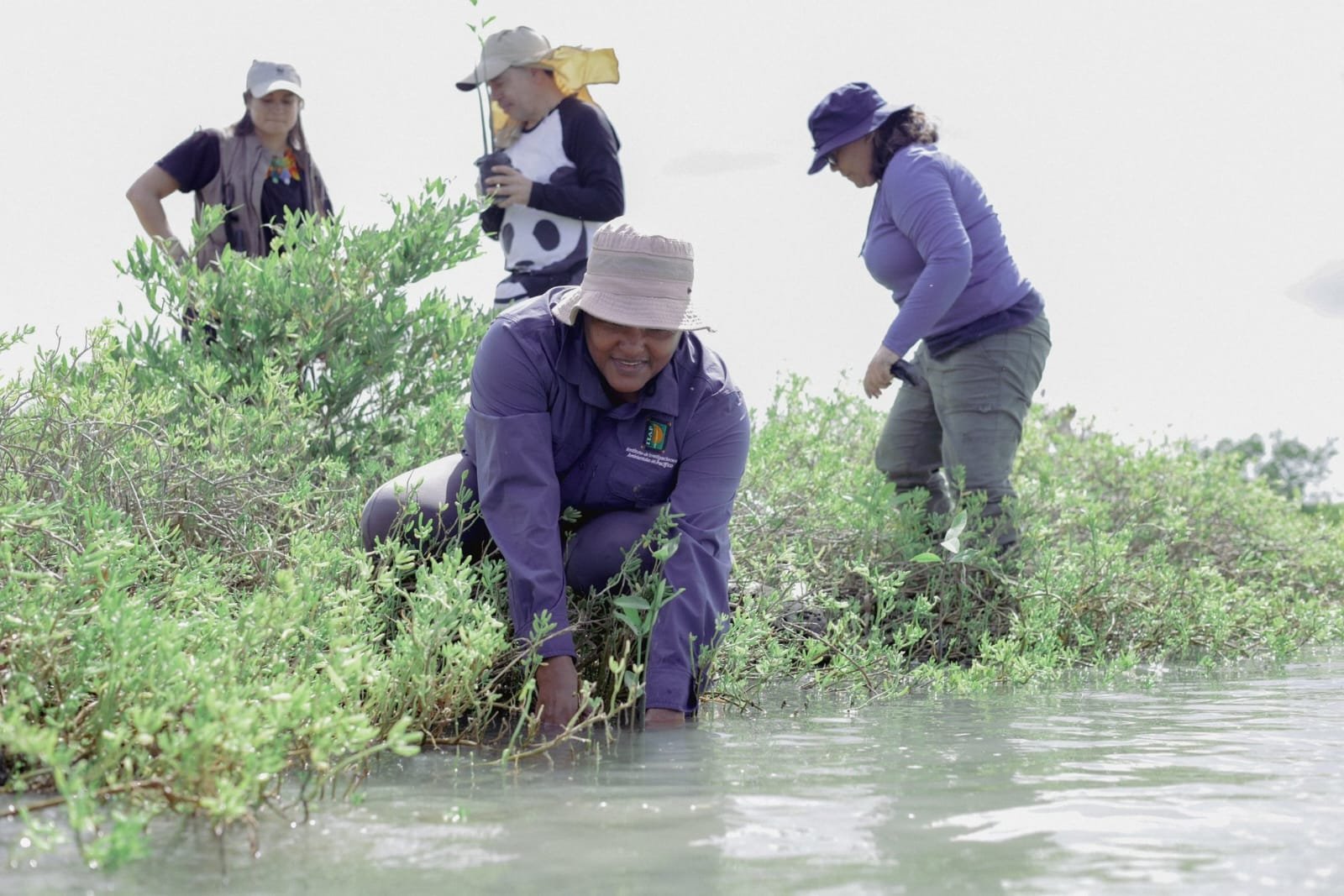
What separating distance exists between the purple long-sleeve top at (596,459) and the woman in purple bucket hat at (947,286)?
167 centimetres

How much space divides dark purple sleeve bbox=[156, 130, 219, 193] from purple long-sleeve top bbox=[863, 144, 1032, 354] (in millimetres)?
3070

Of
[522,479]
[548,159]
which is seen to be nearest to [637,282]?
[522,479]

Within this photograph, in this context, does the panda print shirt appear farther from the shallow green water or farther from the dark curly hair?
the shallow green water

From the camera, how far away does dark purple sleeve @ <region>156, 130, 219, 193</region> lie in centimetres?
657

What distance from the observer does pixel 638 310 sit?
3.77m

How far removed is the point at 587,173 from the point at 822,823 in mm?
3990

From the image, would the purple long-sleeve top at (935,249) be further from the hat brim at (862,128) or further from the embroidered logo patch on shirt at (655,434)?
the embroidered logo patch on shirt at (655,434)

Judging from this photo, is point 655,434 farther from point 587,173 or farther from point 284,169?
point 284,169

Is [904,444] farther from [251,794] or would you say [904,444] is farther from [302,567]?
[251,794]

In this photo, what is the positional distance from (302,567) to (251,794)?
996mm

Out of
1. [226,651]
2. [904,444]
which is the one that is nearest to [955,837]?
[226,651]

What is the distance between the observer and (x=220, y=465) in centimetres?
484

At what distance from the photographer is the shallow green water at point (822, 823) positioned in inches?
93.3

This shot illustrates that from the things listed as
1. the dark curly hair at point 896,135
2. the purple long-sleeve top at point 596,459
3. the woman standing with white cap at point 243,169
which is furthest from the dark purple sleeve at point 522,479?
the woman standing with white cap at point 243,169
